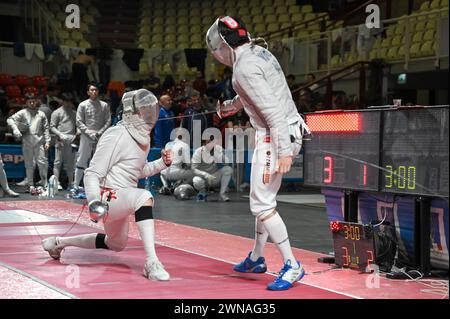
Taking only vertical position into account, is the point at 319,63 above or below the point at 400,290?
above

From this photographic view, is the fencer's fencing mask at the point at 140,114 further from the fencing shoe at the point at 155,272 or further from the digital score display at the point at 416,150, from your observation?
the digital score display at the point at 416,150

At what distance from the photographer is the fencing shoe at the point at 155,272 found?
4.73 meters

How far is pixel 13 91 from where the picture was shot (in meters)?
18.0

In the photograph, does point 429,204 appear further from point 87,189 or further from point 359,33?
point 359,33

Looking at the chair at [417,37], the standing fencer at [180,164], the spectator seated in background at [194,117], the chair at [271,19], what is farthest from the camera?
the chair at [271,19]

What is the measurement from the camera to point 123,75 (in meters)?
19.4

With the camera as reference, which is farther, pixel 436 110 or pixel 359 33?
pixel 359 33

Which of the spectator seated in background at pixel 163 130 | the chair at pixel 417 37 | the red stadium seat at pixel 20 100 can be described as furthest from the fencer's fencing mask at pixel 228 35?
the red stadium seat at pixel 20 100

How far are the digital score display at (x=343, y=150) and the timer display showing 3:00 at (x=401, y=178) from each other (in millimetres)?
100

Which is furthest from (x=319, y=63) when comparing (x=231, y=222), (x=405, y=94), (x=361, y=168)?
(x=361, y=168)

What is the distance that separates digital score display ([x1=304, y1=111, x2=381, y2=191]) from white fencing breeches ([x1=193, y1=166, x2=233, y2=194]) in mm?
5548

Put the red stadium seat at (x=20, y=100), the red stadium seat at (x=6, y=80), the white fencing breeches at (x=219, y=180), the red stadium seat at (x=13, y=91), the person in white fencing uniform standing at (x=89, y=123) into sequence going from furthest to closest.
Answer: the red stadium seat at (x=6, y=80), the red stadium seat at (x=13, y=91), the red stadium seat at (x=20, y=100), the person in white fencing uniform standing at (x=89, y=123), the white fencing breeches at (x=219, y=180)

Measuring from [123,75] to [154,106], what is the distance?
14.4 m

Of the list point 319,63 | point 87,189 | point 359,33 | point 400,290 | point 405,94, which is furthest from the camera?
point 319,63
